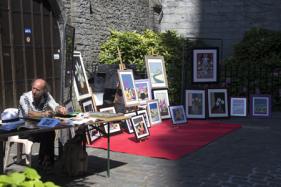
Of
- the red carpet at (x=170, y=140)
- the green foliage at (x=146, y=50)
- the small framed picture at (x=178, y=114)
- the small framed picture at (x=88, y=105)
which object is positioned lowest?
the red carpet at (x=170, y=140)

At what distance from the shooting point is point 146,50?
45.2ft

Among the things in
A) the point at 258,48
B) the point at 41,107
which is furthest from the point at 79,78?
the point at 258,48

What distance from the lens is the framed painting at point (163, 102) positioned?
1107cm

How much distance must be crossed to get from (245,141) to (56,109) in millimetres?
3862

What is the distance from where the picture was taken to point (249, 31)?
15.9 metres

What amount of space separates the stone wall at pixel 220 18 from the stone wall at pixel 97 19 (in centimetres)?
147

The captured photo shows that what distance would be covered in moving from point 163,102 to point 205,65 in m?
1.48

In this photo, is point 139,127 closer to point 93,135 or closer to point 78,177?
point 93,135

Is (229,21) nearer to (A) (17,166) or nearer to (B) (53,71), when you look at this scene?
(B) (53,71)

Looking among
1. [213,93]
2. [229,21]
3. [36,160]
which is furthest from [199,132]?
[229,21]

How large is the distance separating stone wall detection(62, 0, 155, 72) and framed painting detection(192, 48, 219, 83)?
2.88 metres

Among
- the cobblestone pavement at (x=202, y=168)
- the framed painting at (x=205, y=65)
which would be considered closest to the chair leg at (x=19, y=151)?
the cobblestone pavement at (x=202, y=168)

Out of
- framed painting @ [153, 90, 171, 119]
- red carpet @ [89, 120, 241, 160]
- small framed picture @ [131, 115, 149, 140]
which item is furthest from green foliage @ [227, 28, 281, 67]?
small framed picture @ [131, 115, 149, 140]

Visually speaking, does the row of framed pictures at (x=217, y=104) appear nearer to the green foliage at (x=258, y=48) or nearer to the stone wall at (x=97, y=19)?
the green foliage at (x=258, y=48)
